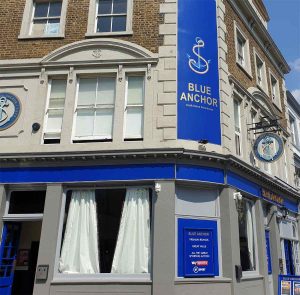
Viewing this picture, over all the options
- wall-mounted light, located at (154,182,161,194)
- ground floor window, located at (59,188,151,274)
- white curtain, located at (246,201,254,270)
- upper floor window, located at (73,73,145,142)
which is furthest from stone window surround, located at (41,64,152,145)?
white curtain, located at (246,201,254,270)

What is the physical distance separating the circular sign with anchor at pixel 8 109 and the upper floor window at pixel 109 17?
3298 millimetres

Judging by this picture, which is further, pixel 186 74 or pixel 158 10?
pixel 158 10

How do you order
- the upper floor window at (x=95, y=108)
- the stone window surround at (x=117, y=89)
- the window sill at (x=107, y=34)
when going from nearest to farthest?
the stone window surround at (x=117, y=89), the upper floor window at (x=95, y=108), the window sill at (x=107, y=34)

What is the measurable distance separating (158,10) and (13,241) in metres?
8.71

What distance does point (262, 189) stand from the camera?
13.7 m

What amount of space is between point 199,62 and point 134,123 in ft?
9.69

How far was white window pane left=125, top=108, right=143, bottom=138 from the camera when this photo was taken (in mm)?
11295

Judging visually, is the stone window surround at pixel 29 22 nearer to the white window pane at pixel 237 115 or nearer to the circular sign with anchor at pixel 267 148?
the white window pane at pixel 237 115

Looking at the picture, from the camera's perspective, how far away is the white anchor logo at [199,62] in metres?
11.9

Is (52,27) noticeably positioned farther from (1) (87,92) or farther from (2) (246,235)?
(2) (246,235)

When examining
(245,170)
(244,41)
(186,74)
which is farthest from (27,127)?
(244,41)

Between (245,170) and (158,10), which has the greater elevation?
(158,10)

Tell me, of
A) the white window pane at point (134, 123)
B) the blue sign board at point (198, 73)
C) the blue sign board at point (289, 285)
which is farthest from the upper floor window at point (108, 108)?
the blue sign board at point (289, 285)

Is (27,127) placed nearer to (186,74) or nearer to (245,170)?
(186,74)
